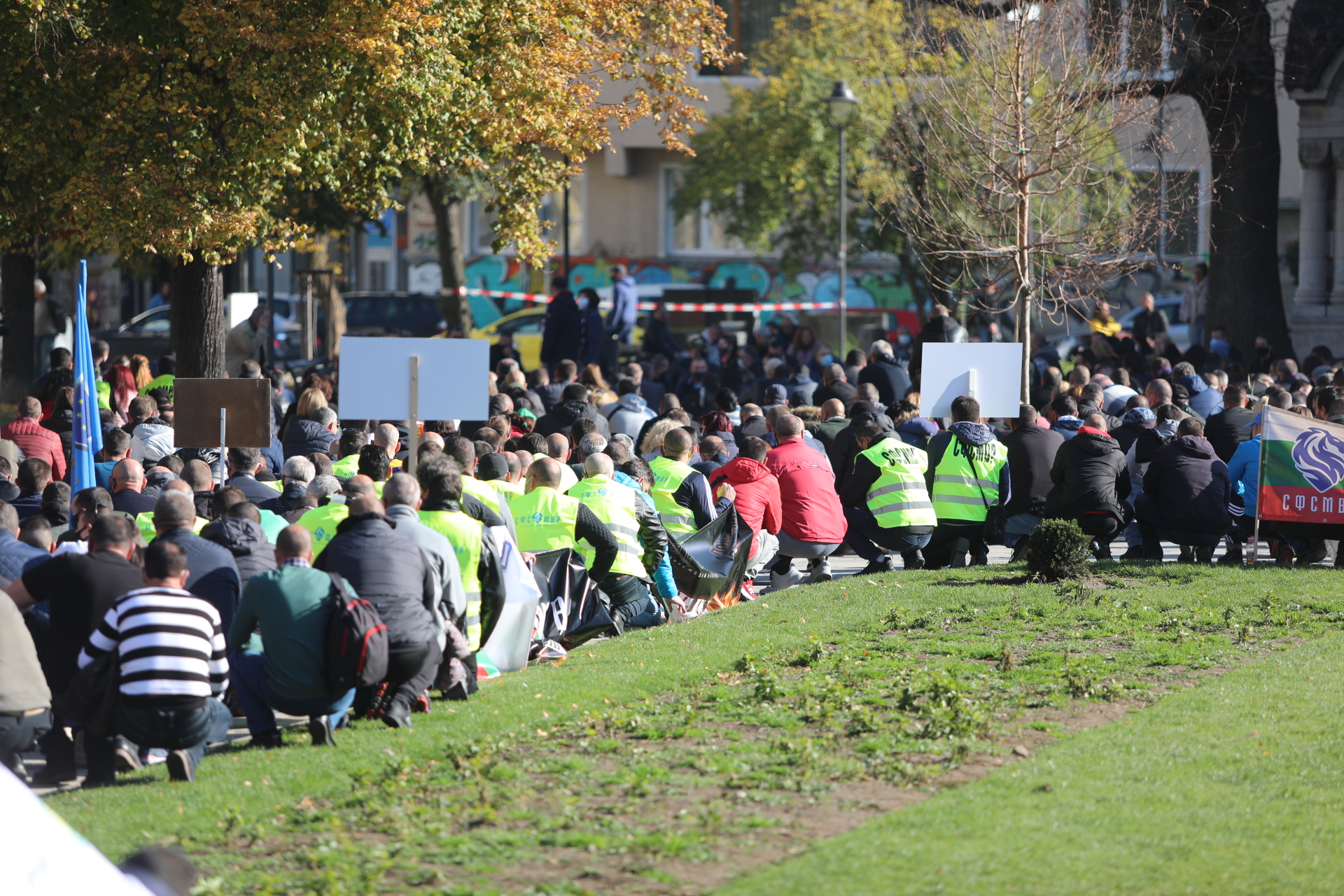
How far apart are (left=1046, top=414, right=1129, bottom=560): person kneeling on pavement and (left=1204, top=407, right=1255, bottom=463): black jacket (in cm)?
180

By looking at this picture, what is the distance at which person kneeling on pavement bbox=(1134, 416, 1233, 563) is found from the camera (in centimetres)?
1370

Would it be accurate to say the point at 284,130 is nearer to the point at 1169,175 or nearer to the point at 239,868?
the point at 239,868

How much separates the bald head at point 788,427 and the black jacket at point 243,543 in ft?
19.2

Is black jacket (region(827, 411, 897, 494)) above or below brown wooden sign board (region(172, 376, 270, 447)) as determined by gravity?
below

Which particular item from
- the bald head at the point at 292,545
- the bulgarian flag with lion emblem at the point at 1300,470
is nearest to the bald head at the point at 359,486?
the bald head at the point at 292,545

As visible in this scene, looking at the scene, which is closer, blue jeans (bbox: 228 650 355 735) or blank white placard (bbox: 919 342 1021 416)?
blue jeans (bbox: 228 650 355 735)

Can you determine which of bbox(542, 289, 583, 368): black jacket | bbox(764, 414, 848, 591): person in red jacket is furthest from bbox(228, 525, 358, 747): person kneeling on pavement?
bbox(542, 289, 583, 368): black jacket

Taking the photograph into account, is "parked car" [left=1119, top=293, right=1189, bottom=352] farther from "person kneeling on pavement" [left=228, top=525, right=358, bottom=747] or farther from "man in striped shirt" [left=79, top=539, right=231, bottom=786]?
"man in striped shirt" [left=79, top=539, right=231, bottom=786]

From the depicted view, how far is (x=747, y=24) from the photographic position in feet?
151

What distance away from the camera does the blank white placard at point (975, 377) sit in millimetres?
15664

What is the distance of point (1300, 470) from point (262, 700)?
926 centimetres

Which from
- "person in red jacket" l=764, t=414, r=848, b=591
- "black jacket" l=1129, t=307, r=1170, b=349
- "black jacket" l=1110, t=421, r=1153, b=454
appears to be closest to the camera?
"person in red jacket" l=764, t=414, r=848, b=591

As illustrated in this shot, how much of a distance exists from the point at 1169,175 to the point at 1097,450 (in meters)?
10.6

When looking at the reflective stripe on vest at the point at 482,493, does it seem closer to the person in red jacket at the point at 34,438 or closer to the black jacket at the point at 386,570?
the black jacket at the point at 386,570
